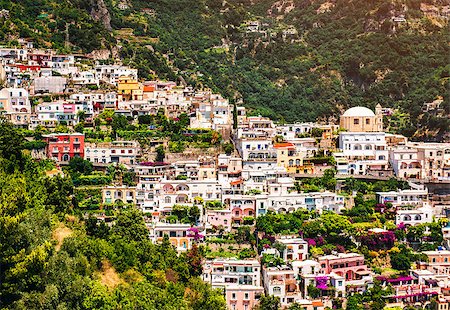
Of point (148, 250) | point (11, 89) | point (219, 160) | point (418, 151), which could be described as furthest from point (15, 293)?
point (418, 151)

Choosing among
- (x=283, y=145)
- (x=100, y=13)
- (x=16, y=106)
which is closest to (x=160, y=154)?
(x=283, y=145)

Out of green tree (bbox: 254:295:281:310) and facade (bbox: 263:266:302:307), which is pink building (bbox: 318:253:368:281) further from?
green tree (bbox: 254:295:281:310)

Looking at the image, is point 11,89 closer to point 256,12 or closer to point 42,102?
point 42,102

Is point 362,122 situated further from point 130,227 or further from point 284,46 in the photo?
point 284,46

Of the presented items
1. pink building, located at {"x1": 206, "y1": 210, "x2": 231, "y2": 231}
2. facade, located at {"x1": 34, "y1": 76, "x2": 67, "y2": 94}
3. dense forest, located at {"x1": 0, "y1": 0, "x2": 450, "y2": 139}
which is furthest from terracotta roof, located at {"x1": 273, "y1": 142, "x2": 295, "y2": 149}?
dense forest, located at {"x1": 0, "y1": 0, "x2": 450, "y2": 139}

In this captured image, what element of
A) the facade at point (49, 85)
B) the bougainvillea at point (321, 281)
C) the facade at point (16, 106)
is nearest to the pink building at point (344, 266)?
the bougainvillea at point (321, 281)

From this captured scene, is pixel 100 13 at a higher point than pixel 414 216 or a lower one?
higher
